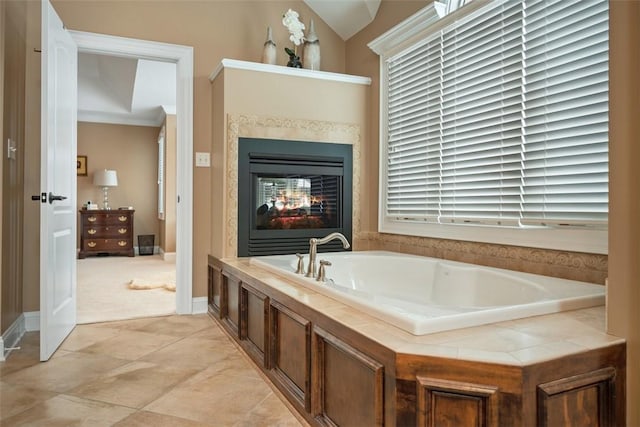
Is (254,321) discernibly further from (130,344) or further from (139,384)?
(130,344)

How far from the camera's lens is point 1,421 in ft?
5.99

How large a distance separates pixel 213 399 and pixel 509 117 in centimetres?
207

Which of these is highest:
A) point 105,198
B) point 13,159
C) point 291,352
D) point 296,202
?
point 13,159

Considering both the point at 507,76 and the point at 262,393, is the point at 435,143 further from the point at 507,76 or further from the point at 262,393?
the point at 262,393

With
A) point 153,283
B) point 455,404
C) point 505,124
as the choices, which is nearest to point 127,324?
point 153,283

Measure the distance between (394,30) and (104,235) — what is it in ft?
20.0

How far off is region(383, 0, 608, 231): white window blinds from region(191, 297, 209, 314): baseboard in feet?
5.59

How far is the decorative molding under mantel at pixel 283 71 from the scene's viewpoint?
3374mm

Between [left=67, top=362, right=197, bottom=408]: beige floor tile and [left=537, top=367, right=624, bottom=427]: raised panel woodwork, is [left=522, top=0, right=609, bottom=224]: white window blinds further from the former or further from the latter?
[left=67, top=362, right=197, bottom=408]: beige floor tile

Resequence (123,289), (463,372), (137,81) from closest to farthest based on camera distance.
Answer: (463,372), (123,289), (137,81)

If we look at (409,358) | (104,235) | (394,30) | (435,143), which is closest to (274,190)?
(435,143)

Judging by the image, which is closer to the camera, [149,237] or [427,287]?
[427,287]

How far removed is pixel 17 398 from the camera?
6.69 feet

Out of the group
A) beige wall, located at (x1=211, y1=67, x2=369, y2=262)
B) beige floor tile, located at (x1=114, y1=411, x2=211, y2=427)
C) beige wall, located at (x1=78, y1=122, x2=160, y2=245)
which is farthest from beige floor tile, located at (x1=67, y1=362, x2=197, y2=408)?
beige wall, located at (x1=78, y1=122, x2=160, y2=245)
